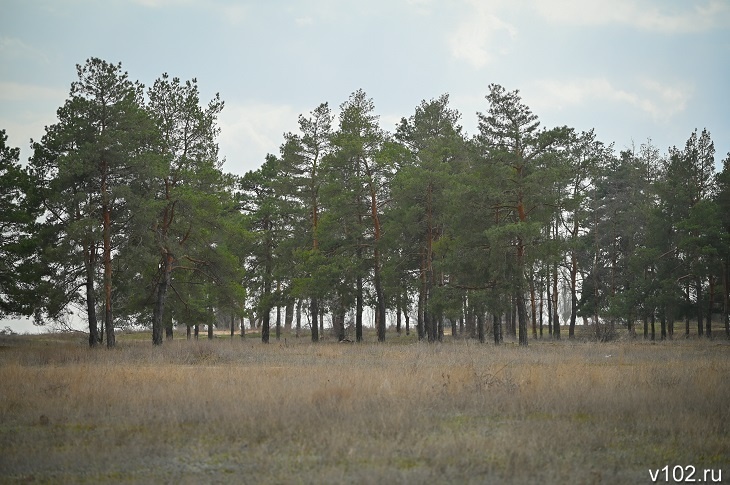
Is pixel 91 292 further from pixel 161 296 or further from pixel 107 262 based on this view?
pixel 161 296

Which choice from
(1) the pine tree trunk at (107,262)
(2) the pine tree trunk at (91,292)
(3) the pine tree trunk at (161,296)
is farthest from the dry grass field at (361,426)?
(3) the pine tree trunk at (161,296)

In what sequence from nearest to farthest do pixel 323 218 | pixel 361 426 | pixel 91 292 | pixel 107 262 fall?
pixel 361 426, pixel 107 262, pixel 91 292, pixel 323 218

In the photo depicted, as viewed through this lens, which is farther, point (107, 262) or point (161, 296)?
point (161, 296)

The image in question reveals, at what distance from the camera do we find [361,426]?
8992 mm

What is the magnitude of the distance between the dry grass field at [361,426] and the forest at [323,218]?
40.7 feet

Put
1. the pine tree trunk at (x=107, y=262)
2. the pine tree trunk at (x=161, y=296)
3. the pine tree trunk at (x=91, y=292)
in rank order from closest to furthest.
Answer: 1. the pine tree trunk at (x=107, y=262)
2. the pine tree trunk at (x=91, y=292)
3. the pine tree trunk at (x=161, y=296)

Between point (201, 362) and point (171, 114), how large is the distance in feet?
42.0

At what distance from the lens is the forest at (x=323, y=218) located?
25.9 metres

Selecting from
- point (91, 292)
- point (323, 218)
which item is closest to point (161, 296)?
point (91, 292)

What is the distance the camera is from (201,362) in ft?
67.1

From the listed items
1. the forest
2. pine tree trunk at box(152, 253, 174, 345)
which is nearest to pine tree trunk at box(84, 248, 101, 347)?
the forest

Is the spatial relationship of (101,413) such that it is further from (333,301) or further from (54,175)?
(333,301)

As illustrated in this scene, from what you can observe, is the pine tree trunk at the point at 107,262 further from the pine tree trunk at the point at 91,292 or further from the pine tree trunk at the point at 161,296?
the pine tree trunk at the point at 161,296

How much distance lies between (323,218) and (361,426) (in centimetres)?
2491
